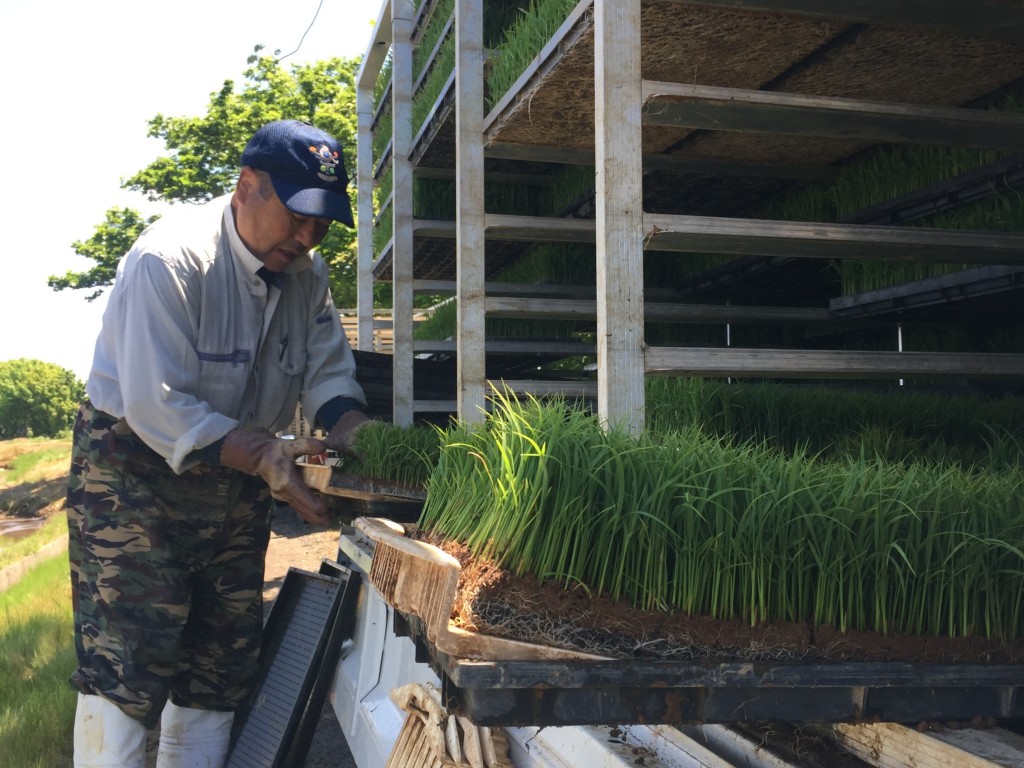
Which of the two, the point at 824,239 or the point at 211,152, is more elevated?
the point at 211,152

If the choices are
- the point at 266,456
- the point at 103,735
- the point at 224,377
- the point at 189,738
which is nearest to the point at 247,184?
the point at 224,377

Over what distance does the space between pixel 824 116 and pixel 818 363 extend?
91 cm

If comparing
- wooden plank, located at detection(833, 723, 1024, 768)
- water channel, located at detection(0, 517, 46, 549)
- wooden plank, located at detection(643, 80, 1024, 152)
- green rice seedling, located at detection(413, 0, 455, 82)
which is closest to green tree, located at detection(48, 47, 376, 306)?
water channel, located at detection(0, 517, 46, 549)

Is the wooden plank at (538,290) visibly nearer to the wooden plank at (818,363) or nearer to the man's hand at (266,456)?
the wooden plank at (818,363)

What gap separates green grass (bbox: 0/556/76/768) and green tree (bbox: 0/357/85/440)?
154 feet

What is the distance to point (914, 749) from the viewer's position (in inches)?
49.5

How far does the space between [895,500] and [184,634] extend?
229 centimetres

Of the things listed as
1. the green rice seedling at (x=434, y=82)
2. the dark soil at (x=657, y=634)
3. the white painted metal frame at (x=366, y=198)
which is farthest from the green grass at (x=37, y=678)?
the green rice seedling at (x=434, y=82)

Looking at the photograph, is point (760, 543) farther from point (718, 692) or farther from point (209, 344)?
point (209, 344)

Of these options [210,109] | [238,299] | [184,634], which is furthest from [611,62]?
[210,109]

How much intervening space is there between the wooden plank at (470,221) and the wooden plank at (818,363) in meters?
1.86

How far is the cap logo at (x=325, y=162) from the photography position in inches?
105

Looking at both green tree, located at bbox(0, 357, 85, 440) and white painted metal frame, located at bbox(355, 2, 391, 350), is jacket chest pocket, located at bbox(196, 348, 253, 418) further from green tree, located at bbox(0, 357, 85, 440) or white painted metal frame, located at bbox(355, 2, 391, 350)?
green tree, located at bbox(0, 357, 85, 440)

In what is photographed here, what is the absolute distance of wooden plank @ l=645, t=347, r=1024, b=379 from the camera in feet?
9.52
